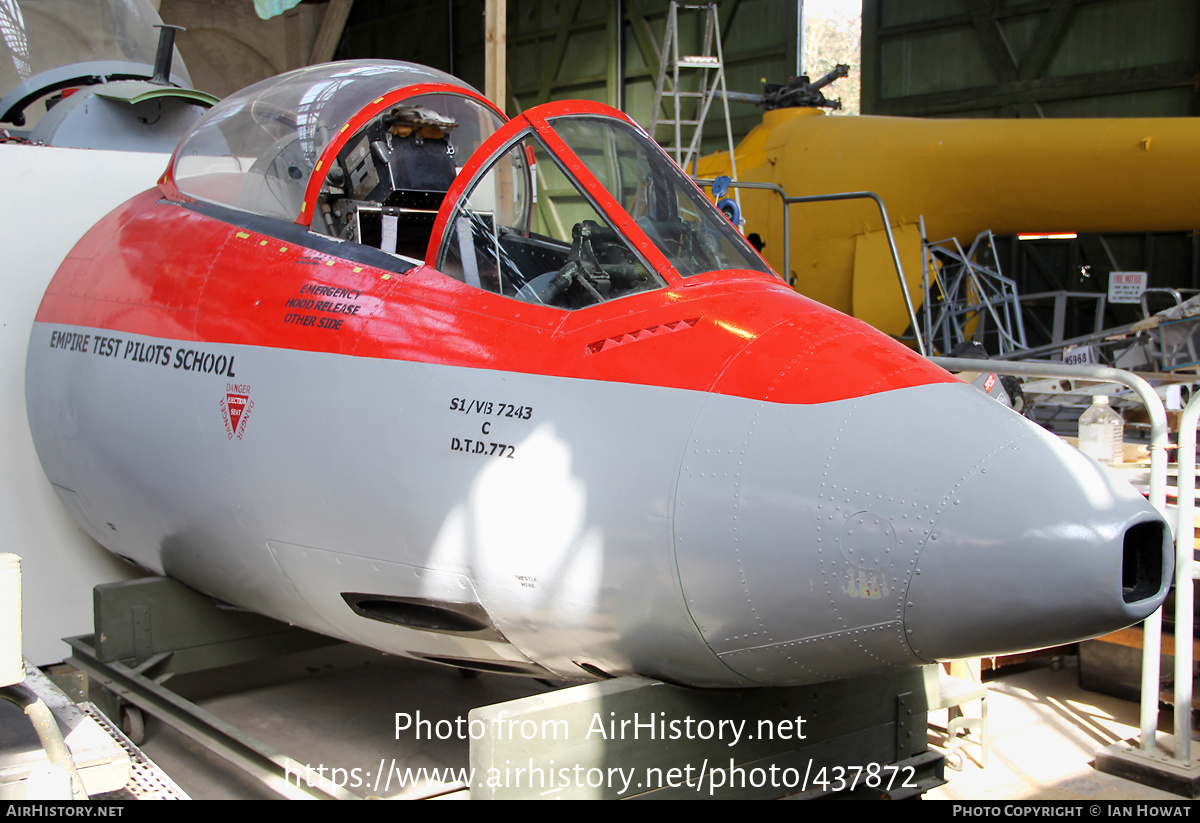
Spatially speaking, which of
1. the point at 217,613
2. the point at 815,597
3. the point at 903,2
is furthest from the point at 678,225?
the point at 903,2

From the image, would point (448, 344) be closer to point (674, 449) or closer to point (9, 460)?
point (674, 449)

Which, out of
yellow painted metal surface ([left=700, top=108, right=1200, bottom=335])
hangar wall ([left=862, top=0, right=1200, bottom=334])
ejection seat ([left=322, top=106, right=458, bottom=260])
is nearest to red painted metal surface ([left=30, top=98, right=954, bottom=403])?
ejection seat ([left=322, top=106, right=458, bottom=260])

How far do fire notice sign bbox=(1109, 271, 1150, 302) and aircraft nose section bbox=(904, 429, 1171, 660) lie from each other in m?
11.0

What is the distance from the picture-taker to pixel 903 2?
14852 mm

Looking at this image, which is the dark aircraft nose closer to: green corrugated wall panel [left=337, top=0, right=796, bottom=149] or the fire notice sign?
the fire notice sign

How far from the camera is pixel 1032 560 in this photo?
6.64 feet

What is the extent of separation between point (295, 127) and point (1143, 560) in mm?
2960

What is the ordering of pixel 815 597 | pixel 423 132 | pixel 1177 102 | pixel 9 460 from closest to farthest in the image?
pixel 815 597 < pixel 423 132 < pixel 9 460 < pixel 1177 102

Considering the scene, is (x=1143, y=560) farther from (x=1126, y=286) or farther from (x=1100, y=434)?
(x=1126, y=286)

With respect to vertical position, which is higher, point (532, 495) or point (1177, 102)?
point (1177, 102)

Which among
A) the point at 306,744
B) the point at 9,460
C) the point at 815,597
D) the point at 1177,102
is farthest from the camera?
the point at 1177,102

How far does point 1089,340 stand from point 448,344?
7.77m

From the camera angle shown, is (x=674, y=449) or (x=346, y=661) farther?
(x=346, y=661)

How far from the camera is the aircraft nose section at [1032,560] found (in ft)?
6.61
